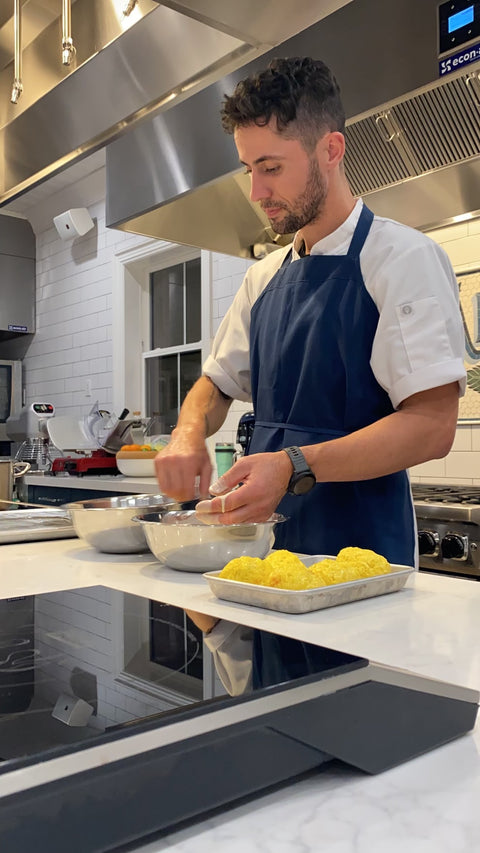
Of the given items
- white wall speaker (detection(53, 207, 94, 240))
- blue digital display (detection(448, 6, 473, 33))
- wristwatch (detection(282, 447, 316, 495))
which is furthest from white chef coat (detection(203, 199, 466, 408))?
white wall speaker (detection(53, 207, 94, 240))

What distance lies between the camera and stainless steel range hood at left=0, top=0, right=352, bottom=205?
203 centimetres

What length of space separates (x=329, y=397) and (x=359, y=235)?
337 millimetres

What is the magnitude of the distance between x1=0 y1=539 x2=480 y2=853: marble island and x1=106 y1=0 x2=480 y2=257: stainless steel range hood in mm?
1469

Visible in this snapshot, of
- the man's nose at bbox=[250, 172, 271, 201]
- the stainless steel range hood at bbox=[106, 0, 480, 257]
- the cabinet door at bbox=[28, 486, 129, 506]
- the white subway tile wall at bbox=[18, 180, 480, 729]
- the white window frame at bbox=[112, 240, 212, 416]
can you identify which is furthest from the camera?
the white window frame at bbox=[112, 240, 212, 416]

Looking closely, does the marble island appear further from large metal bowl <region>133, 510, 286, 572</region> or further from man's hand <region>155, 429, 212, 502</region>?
man's hand <region>155, 429, 212, 502</region>

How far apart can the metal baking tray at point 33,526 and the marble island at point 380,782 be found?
61cm

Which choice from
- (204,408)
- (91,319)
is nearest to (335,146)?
(204,408)

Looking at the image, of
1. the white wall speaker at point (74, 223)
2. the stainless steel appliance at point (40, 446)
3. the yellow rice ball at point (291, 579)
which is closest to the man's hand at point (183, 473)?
the yellow rice ball at point (291, 579)

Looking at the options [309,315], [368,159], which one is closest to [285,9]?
[368,159]

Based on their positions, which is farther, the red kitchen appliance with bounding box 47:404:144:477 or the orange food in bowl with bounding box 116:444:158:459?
the red kitchen appliance with bounding box 47:404:144:477

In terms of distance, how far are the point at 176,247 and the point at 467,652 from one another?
434 cm

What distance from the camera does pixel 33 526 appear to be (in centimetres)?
177

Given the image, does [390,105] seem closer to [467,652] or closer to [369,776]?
[467,652]

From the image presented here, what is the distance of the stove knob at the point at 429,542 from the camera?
7.36 ft
